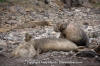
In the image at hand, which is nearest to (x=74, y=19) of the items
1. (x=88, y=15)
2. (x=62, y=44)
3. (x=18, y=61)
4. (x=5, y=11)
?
(x=88, y=15)

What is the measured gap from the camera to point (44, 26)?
46.2 feet

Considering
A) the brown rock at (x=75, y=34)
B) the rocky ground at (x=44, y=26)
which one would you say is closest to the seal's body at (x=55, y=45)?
the rocky ground at (x=44, y=26)

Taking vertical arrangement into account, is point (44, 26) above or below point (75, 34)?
below

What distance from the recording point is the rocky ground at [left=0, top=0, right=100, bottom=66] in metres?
7.36

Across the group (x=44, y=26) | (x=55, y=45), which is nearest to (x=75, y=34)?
(x=55, y=45)

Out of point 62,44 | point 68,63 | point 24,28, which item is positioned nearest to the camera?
point 68,63

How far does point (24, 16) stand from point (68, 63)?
32.8 feet

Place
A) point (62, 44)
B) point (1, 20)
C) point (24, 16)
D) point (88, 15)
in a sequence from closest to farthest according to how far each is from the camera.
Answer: point (62, 44) < point (1, 20) < point (24, 16) < point (88, 15)

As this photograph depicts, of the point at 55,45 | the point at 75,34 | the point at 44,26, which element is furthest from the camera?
the point at 44,26

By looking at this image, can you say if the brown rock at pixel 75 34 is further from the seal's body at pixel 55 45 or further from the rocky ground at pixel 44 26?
the seal's body at pixel 55 45

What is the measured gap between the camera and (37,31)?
1270 cm

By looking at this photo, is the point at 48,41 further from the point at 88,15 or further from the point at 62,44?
the point at 88,15

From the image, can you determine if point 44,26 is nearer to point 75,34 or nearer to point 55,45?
point 75,34

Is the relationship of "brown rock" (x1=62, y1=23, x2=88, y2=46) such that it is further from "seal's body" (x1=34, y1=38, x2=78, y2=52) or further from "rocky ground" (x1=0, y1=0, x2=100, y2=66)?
"seal's body" (x1=34, y1=38, x2=78, y2=52)
